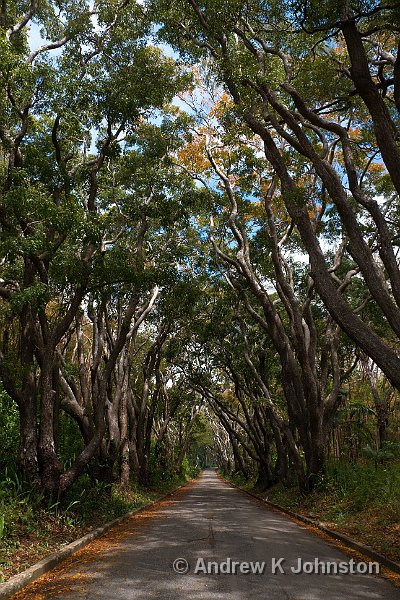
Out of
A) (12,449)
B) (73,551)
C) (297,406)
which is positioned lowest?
(73,551)

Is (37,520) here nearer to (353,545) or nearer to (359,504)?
(353,545)

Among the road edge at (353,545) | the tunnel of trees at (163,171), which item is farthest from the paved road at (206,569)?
the tunnel of trees at (163,171)

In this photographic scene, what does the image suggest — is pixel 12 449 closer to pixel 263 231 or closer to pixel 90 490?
pixel 90 490

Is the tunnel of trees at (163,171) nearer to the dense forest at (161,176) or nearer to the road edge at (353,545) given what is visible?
the dense forest at (161,176)

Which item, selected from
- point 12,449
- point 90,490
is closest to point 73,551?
point 90,490

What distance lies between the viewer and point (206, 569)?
250 inches

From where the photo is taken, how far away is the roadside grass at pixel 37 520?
6700 mm

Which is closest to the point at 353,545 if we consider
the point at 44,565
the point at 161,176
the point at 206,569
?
the point at 206,569

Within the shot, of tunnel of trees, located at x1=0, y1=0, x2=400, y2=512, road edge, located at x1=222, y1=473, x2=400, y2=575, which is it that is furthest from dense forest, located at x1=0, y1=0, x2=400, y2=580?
road edge, located at x1=222, y1=473, x2=400, y2=575

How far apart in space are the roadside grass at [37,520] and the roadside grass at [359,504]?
4.90 metres

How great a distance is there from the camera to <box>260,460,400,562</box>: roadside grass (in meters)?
8.35

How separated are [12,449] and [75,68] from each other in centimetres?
1036

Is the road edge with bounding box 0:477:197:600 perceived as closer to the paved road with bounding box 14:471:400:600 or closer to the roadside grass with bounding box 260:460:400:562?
the paved road with bounding box 14:471:400:600

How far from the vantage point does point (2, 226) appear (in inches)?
373
